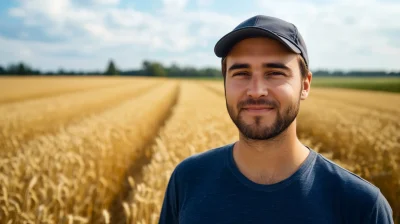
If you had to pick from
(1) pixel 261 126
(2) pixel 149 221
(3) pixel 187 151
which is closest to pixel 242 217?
(1) pixel 261 126

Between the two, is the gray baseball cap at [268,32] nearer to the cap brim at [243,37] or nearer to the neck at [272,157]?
the cap brim at [243,37]

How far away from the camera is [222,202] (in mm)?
1497

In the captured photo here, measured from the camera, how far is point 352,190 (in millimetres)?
1388

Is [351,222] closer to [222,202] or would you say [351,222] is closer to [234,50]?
[222,202]

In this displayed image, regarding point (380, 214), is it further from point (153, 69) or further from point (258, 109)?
point (153, 69)

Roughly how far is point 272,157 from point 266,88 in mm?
360

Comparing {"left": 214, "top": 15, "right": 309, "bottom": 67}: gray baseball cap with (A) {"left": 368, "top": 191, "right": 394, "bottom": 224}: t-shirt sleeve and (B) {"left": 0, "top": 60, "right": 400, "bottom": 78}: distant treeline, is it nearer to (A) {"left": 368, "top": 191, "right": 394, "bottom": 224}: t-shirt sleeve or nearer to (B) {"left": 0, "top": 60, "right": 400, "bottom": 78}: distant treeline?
(A) {"left": 368, "top": 191, "right": 394, "bottom": 224}: t-shirt sleeve

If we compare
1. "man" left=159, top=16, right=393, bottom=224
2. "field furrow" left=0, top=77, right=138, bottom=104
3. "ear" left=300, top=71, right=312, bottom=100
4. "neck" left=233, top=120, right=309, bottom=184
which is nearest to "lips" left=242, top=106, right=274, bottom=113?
"man" left=159, top=16, right=393, bottom=224

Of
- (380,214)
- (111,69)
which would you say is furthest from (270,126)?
(111,69)

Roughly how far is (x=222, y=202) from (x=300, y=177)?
1.29 ft

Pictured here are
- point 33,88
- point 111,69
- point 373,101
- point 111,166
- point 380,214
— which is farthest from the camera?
point 111,69

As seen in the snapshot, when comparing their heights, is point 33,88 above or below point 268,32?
below

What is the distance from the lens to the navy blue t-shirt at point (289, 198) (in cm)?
136

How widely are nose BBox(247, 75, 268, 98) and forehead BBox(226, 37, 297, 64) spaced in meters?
0.10
